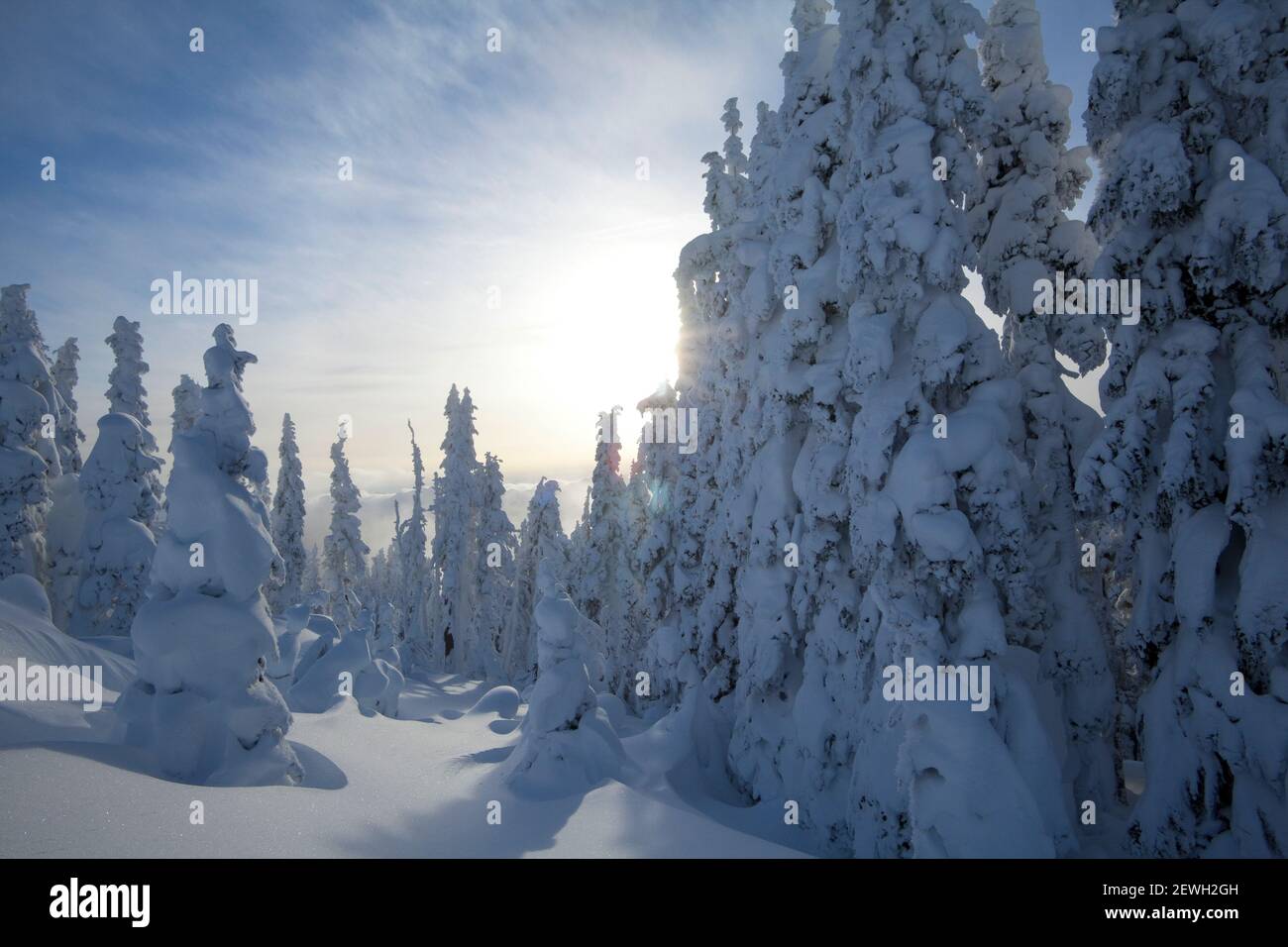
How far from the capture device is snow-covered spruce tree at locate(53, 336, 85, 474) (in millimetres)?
30469

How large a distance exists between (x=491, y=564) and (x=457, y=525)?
354 centimetres

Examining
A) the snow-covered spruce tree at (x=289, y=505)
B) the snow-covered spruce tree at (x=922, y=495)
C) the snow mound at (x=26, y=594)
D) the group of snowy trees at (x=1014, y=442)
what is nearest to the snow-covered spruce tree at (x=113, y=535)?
the snow mound at (x=26, y=594)

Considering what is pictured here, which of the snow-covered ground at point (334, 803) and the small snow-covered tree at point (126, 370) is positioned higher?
the small snow-covered tree at point (126, 370)

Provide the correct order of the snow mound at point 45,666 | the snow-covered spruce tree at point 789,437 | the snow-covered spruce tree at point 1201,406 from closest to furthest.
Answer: the snow mound at point 45,666, the snow-covered spruce tree at point 1201,406, the snow-covered spruce tree at point 789,437

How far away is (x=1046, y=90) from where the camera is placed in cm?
1395

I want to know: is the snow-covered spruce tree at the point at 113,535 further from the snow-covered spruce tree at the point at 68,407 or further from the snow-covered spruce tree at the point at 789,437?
the snow-covered spruce tree at the point at 789,437

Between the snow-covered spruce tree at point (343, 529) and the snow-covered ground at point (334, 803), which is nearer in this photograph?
the snow-covered ground at point (334, 803)

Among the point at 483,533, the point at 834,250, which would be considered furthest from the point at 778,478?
the point at 483,533

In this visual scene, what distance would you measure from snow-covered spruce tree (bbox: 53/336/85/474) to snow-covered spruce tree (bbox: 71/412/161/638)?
8.30 metres

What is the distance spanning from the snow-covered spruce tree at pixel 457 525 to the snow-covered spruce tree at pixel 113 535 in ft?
65.8

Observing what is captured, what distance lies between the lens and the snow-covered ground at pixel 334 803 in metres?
5.82

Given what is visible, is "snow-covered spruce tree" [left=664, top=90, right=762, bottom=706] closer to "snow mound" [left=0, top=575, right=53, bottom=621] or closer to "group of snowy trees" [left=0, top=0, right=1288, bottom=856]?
"group of snowy trees" [left=0, top=0, right=1288, bottom=856]

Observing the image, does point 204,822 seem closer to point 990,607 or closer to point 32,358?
point 990,607

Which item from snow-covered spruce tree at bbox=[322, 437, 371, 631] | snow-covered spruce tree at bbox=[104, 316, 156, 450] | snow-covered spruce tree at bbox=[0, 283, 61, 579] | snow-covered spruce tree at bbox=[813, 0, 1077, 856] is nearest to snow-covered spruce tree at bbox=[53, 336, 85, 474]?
snow-covered spruce tree at bbox=[104, 316, 156, 450]
